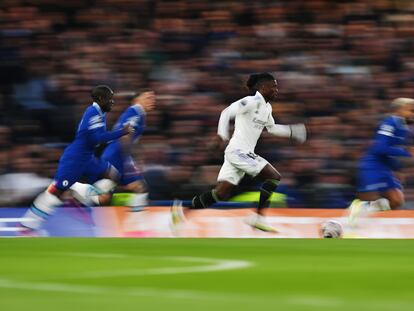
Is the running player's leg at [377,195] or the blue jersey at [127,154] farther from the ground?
the blue jersey at [127,154]

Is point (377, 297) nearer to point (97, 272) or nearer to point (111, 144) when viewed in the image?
point (97, 272)

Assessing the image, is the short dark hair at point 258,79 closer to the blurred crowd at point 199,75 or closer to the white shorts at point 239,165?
the white shorts at point 239,165

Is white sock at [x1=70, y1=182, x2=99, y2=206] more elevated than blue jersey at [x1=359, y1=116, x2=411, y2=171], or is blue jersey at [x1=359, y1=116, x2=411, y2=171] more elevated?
blue jersey at [x1=359, y1=116, x2=411, y2=171]

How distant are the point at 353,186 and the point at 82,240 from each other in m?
6.22

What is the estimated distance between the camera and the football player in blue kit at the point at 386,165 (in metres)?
13.8

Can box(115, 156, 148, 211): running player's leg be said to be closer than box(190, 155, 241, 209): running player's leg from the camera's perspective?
No

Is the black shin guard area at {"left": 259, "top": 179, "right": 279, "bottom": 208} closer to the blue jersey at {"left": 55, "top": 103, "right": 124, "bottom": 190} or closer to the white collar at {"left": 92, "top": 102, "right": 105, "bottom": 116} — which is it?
the blue jersey at {"left": 55, "top": 103, "right": 124, "bottom": 190}

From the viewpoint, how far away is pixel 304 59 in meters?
18.4

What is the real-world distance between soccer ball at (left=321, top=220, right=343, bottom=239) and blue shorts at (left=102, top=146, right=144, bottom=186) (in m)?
2.67

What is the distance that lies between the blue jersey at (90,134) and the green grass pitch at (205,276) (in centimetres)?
299

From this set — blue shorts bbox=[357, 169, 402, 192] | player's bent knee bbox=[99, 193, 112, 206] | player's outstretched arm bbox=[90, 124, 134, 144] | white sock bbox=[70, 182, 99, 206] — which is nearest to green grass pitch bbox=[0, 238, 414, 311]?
player's outstretched arm bbox=[90, 124, 134, 144]

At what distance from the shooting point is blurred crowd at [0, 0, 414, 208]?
650 inches

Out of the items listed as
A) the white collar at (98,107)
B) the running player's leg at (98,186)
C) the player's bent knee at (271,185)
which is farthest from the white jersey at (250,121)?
the running player's leg at (98,186)

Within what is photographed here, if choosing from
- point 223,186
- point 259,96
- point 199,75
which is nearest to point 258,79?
point 259,96
